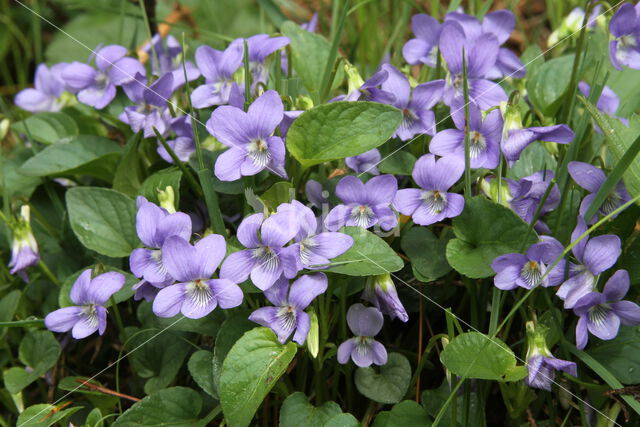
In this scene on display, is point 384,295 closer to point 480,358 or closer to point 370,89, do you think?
point 480,358

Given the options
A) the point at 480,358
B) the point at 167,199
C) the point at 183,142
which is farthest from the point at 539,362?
the point at 183,142

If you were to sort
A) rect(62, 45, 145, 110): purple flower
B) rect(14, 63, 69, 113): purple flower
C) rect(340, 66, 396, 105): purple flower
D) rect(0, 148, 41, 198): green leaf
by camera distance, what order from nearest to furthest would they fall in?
rect(340, 66, 396, 105): purple flower, rect(62, 45, 145, 110): purple flower, rect(0, 148, 41, 198): green leaf, rect(14, 63, 69, 113): purple flower

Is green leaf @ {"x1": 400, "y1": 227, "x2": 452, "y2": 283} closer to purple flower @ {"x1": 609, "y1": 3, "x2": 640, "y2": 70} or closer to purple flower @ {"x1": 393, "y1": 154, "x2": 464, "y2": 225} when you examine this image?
purple flower @ {"x1": 393, "y1": 154, "x2": 464, "y2": 225}

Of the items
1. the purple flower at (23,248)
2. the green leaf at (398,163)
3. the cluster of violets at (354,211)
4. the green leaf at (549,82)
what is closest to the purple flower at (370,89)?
the cluster of violets at (354,211)

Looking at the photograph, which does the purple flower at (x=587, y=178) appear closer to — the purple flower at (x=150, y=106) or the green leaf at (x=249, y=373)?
the green leaf at (x=249, y=373)

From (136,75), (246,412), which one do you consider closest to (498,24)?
(136,75)

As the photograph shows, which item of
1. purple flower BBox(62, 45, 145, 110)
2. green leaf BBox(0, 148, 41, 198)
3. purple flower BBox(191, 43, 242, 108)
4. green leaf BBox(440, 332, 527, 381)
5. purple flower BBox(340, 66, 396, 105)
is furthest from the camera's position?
green leaf BBox(0, 148, 41, 198)

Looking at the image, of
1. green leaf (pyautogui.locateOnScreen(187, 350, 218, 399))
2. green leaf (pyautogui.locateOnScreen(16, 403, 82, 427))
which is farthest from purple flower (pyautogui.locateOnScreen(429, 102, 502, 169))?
green leaf (pyautogui.locateOnScreen(16, 403, 82, 427))
